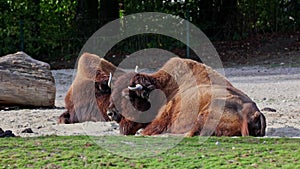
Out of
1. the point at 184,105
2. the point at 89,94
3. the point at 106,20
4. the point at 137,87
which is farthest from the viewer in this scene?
the point at 106,20

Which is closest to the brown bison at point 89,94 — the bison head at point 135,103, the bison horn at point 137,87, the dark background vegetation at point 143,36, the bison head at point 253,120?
the bison head at point 135,103

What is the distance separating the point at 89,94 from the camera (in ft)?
32.0

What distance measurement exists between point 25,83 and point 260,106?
407cm

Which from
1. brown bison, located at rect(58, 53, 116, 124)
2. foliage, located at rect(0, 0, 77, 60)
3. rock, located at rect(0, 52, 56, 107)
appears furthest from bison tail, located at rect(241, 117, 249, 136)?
foliage, located at rect(0, 0, 77, 60)

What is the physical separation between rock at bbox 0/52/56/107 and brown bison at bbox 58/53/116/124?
1.37m

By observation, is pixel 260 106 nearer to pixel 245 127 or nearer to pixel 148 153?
pixel 245 127

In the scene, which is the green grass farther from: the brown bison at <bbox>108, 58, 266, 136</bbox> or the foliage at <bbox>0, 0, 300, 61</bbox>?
the foliage at <bbox>0, 0, 300, 61</bbox>

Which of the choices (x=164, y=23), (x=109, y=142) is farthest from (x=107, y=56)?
(x=109, y=142)

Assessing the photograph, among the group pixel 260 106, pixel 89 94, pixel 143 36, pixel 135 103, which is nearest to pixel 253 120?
pixel 135 103

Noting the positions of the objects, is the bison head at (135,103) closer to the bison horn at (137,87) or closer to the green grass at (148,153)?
the bison horn at (137,87)

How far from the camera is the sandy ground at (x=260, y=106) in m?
8.46

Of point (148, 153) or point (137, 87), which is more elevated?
point (137, 87)

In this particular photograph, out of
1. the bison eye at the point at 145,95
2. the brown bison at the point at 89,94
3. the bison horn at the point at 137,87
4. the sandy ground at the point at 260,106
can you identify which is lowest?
the sandy ground at the point at 260,106

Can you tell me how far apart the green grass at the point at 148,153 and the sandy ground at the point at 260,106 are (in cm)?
154
